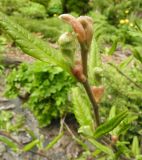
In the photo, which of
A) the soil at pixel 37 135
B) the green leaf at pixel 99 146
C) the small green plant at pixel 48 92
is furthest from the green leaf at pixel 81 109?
the small green plant at pixel 48 92

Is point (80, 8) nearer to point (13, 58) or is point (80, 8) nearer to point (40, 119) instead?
point (13, 58)

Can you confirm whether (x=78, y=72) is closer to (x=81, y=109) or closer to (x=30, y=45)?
(x=30, y=45)

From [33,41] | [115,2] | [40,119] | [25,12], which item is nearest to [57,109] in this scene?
[40,119]

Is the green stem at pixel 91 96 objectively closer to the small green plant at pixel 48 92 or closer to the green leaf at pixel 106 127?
the green leaf at pixel 106 127

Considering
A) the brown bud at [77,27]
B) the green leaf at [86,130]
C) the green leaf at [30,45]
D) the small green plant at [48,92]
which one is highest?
the brown bud at [77,27]

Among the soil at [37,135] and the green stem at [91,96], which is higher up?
the green stem at [91,96]

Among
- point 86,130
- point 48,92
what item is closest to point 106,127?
point 86,130

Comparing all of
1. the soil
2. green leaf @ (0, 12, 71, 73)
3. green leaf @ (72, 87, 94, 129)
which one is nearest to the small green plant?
the soil

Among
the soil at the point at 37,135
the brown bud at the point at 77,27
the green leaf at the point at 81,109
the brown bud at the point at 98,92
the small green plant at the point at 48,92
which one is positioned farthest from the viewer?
the small green plant at the point at 48,92
